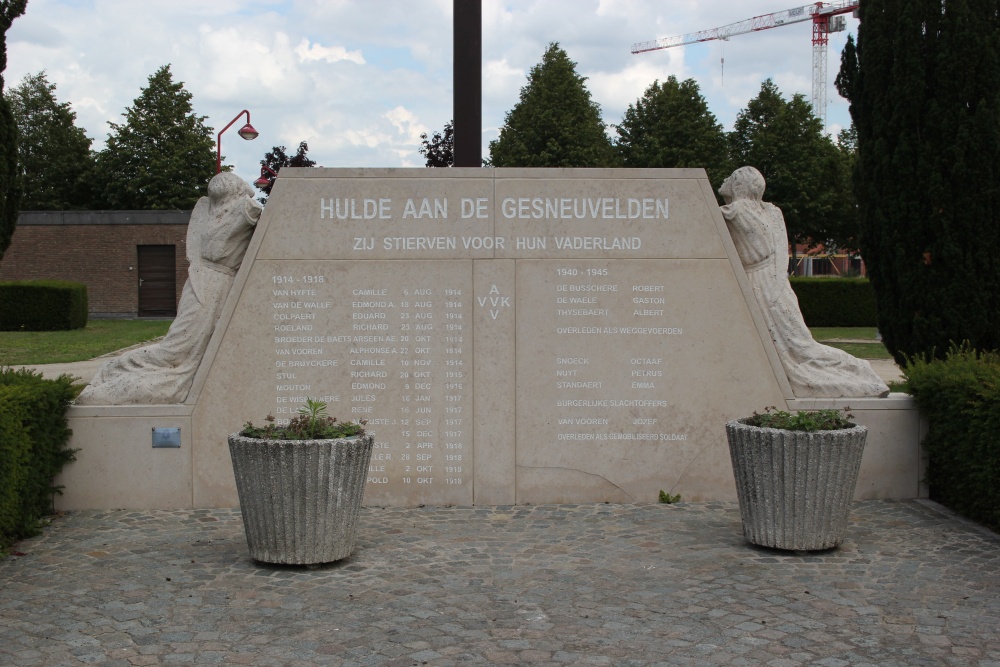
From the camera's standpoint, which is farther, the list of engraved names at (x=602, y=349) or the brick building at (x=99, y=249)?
the brick building at (x=99, y=249)

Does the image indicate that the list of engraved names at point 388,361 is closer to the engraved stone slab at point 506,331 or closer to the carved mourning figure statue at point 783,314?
the engraved stone slab at point 506,331

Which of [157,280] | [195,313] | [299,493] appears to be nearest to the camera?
[299,493]

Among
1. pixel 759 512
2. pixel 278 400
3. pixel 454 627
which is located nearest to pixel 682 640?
pixel 454 627

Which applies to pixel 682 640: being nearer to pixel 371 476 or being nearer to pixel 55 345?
pixel 371 476

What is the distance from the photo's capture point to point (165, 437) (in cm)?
743

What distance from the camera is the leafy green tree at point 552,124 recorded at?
34094 mm

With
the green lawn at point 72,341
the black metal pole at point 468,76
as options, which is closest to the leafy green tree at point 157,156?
the green lawn at point 72,341

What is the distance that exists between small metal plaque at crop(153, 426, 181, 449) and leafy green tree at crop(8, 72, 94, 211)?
43.4 m

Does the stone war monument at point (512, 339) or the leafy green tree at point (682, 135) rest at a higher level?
the leafy green tree at point (682, 135)

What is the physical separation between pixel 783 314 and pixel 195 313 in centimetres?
489

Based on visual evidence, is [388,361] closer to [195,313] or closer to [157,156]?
[195,313]

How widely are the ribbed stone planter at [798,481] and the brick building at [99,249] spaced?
3007 centimetres

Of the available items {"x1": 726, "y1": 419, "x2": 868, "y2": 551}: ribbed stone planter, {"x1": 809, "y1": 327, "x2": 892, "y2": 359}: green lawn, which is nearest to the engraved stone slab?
{"x1": 726, "y1": 419, "x2": 868, "y2": 551}: ribbed stone planter

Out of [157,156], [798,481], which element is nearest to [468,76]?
[798,481]
